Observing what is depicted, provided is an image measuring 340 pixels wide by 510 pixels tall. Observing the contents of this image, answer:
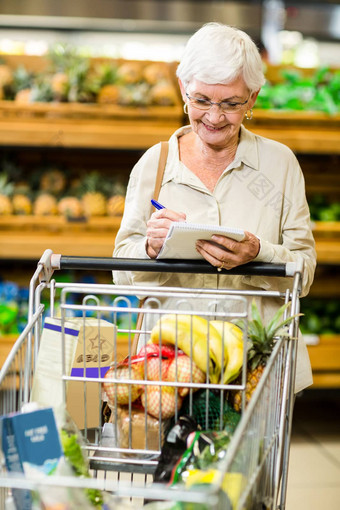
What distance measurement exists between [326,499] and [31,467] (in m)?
2.10

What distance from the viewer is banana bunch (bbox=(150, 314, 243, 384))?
1409mm

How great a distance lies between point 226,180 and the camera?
75.6 inches

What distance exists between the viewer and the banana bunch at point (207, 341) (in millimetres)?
1409

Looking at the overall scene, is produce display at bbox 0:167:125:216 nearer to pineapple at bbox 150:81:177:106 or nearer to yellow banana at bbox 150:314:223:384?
pineapple at bbox 150:81:177:106

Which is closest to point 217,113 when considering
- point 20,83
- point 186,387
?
point 186,387

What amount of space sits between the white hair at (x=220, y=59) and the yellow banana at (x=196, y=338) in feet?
2.14

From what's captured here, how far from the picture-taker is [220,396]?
148cm

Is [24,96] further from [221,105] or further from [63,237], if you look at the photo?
[221,105]

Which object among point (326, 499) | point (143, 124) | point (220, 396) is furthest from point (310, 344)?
point (220, 396)

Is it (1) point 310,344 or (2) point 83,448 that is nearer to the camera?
(2) point 83,448

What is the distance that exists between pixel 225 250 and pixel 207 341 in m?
0.29

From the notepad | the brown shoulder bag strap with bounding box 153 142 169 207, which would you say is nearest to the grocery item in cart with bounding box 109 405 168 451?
the notepad

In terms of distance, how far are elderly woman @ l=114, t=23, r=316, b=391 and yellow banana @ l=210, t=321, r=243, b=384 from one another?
0.34 meters

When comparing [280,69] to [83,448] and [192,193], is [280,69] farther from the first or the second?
[83,448]
